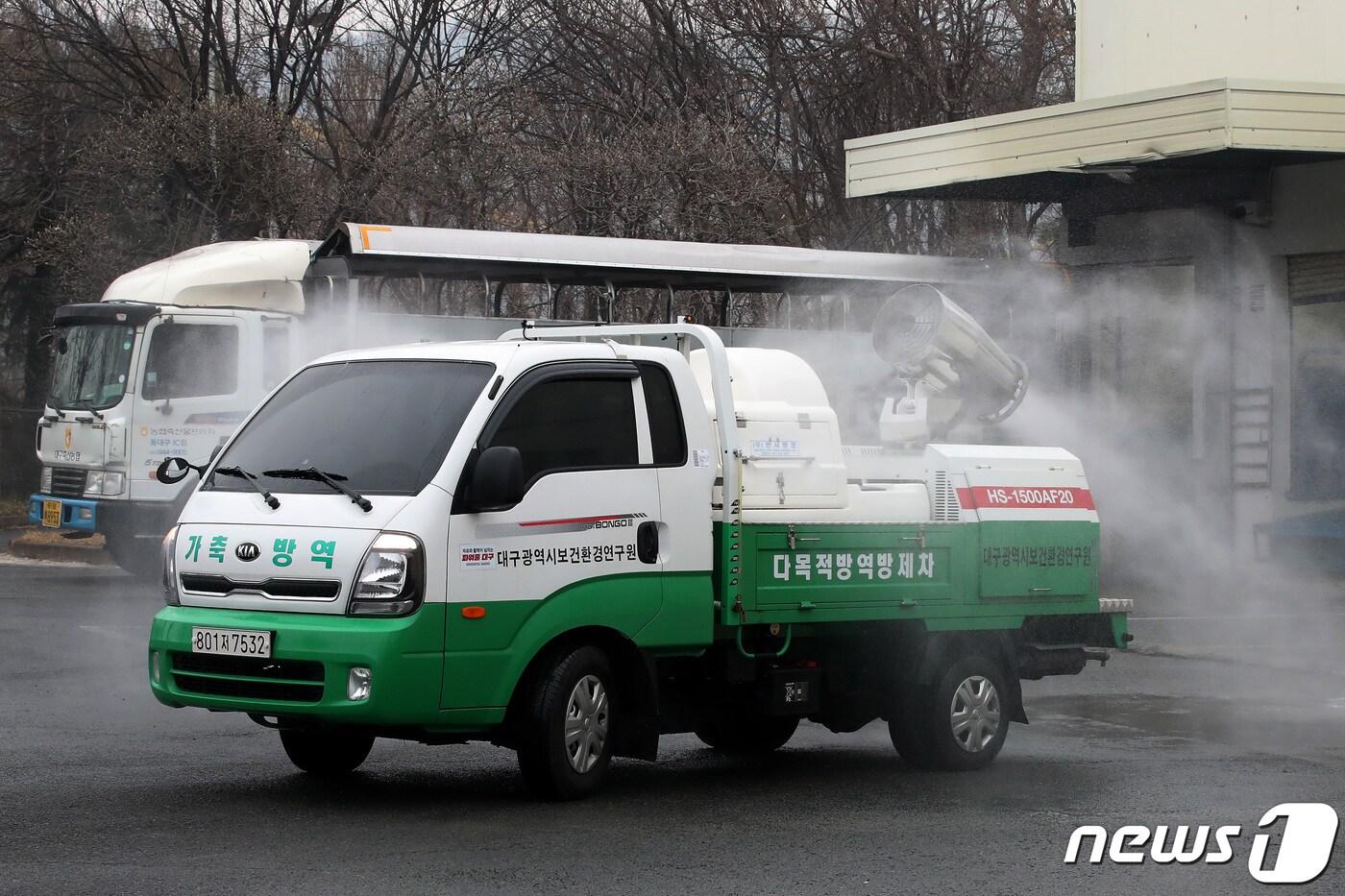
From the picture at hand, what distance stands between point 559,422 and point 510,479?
1.98 ft

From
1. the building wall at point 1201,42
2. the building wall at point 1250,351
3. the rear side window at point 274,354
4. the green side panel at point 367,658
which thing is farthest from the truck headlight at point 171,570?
the building wall at point 1250,351

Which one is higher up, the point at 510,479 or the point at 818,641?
the point at 510,479

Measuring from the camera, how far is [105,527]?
17922 mm

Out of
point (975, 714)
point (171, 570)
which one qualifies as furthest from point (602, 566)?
point (975, 714)

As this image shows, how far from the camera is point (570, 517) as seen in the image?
7.83m

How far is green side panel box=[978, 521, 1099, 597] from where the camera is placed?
937 cm

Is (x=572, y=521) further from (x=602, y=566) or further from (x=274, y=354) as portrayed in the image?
(x=274, y=354)

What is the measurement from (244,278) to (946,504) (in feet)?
35.1

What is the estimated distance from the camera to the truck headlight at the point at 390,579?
730 cm

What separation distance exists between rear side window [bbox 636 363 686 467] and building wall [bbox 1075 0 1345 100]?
37.4 feet

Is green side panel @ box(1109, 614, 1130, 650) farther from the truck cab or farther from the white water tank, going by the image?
the truck cab

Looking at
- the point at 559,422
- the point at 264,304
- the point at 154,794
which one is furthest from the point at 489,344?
the point at 264,304

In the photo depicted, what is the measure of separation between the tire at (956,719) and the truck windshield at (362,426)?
2805 millimetres

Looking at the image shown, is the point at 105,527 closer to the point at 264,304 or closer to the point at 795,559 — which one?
the point at 264,304
